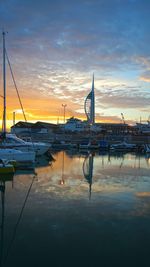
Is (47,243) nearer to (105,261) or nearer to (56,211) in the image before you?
(105,261)

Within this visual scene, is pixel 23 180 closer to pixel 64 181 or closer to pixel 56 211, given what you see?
pixel 64 181

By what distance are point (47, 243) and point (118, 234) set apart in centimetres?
301

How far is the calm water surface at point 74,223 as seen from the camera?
9555 mm

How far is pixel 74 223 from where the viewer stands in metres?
12.8

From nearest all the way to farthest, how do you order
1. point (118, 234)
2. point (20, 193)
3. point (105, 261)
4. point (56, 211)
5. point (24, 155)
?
point (105, 261)
point (118, 234)
point (56, 211)
point (20, 193)
point (24, 155)

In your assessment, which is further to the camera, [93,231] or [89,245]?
[93,231]

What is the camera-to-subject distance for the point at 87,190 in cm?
1941

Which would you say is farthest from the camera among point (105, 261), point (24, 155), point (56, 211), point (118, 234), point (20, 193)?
point (24, 155)

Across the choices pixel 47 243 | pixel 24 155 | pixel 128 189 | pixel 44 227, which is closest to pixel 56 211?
pixel 44 227

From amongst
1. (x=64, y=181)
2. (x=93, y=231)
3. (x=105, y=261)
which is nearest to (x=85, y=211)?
(x=93, y=231)

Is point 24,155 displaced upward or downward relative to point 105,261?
upward

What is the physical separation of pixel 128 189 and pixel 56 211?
7230 millimetres

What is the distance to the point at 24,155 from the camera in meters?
31.4

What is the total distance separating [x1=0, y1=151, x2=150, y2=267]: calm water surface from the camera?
9555mm
